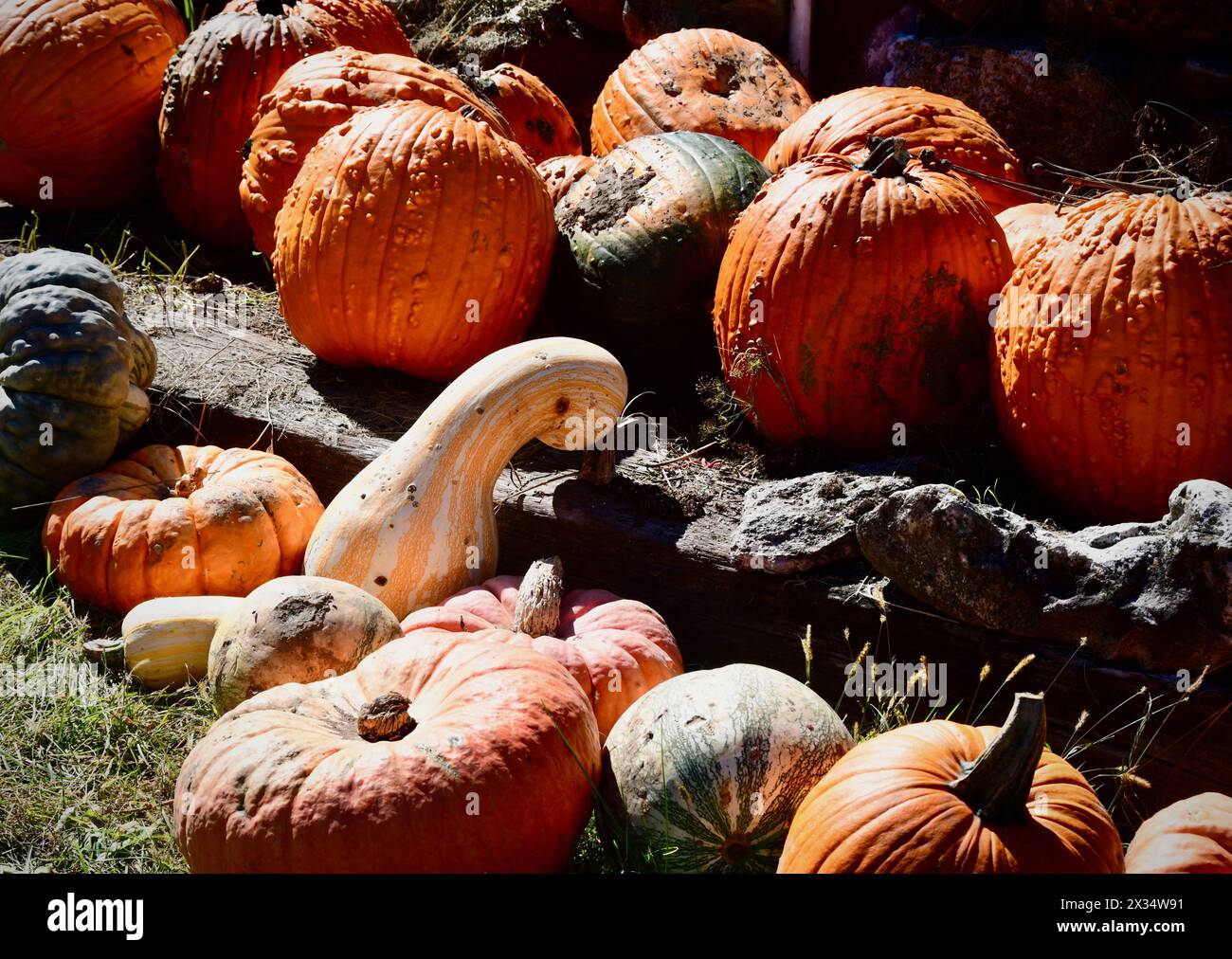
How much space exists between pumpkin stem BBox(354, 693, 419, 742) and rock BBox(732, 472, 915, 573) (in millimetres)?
1162

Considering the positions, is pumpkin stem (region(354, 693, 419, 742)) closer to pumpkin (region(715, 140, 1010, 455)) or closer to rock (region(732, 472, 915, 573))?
rock (region(732, 472, 915, 573))

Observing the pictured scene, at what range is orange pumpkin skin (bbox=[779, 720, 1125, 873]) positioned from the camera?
227 cm

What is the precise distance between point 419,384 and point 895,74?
2.51 m

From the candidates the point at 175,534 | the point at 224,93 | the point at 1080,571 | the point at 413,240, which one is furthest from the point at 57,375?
the point at 1080,571

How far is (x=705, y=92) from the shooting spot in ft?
16.9

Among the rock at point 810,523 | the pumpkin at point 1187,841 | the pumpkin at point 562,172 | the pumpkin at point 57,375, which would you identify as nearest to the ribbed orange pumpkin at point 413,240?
the pumpkin at point 562,172

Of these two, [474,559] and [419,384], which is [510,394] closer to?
[474,559]

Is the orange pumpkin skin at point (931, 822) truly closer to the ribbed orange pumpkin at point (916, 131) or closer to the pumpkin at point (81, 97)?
the ribbed orange pumpkin at point (916, 131)

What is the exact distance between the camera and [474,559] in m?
3.72

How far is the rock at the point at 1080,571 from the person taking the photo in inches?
109

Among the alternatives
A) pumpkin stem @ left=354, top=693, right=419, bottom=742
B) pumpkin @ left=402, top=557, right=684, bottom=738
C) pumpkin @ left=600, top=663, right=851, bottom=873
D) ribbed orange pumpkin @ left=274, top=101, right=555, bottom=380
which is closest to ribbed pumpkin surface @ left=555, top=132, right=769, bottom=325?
ribbed orange pumpkin @ left=274, top=101, right=555, bottom=380

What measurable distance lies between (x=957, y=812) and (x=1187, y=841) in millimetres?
533

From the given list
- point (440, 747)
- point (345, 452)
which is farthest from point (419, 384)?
point (440, 747)

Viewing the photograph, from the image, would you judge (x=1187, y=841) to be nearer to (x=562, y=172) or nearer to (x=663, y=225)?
(x=663, y=225)
